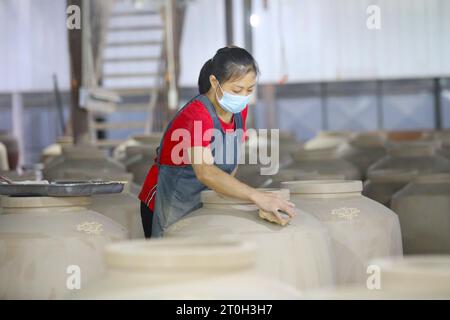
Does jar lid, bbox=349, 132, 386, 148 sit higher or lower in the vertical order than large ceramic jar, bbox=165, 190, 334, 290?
lower

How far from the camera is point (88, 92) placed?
7.87m

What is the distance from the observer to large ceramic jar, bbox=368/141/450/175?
6086 millimetres

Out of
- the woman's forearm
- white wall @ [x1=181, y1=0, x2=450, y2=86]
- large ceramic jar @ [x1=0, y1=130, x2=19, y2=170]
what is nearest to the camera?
the woman's forearm

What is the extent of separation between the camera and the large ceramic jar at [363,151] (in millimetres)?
7824

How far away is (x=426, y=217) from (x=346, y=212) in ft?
3.86

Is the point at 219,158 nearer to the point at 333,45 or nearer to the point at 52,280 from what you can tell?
the point at 52,280

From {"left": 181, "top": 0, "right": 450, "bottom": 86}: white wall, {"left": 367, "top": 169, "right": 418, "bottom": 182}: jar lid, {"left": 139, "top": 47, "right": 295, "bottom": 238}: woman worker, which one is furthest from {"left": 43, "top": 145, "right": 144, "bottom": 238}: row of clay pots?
{"left": 181, "top": 0, "right": 450, "bottom": 86}: white wall

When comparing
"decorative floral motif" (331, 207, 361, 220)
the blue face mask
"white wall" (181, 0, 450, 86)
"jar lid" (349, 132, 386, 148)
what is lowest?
"jar lid" (349, 132, 386, 148)

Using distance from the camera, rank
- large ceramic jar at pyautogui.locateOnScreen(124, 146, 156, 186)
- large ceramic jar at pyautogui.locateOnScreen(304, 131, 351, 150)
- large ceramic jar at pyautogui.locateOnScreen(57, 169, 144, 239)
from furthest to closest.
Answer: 1. large ceramic jar at pyautogui.locateOnScreen(304, 131, 351, 150)
2. large ceramic jar at pyautogui.locateOnScreen(124, 146, 156, 186)
3. large ceramic jar at pyautogui.locateOnScreen(57, 169, 144, 239)

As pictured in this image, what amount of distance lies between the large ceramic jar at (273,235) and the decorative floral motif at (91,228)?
236mm

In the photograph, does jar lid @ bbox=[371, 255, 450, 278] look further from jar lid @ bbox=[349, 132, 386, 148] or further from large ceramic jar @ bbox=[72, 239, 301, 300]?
jar lid @ bbox=[349, 132, 386, 148]

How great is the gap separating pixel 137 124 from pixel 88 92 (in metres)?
2.59

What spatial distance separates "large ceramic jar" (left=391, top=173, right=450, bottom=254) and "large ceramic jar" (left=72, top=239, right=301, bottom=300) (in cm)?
267

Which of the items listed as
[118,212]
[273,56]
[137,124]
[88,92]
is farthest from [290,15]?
[118,212]
